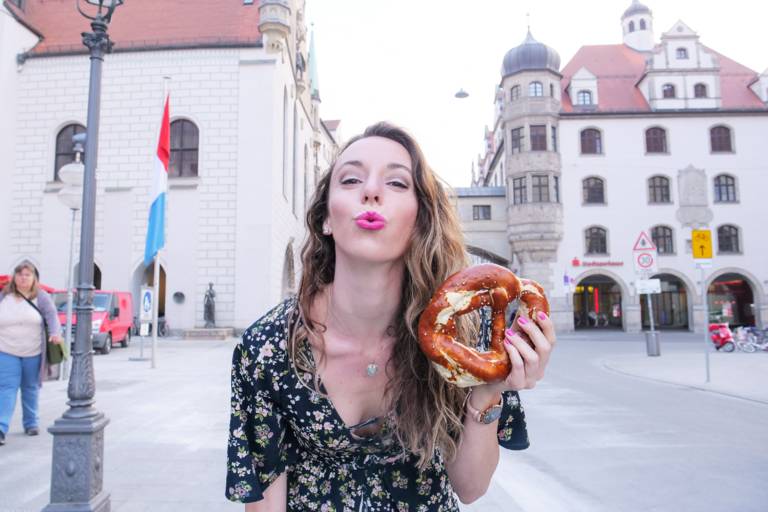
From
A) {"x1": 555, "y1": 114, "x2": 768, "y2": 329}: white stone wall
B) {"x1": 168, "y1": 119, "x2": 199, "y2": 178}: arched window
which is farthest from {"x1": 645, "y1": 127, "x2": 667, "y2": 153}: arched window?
{"x1": 168, "y1": 119, "x2": 199, "y2": 178}: arched window

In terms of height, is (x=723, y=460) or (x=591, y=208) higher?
(x=591, y=208)

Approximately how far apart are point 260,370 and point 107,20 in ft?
13.3

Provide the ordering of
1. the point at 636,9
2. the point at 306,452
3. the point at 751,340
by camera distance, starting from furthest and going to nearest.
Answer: the point at 636,9 < the point at 751,340 < the point at 306,452

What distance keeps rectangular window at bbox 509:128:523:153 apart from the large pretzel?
3129 centimetres

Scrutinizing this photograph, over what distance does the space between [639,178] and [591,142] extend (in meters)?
3.57

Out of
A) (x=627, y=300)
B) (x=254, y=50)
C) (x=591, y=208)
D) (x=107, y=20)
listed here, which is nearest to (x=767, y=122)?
(x=591, y=208)

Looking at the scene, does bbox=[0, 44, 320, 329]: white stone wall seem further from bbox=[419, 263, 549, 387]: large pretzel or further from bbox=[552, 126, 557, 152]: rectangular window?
bbox=[419, 263, 549, 387]: large pretzel

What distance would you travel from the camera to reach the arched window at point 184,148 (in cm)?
2264

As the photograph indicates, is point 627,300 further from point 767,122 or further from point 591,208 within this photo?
point 767,122

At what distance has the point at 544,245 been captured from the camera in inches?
1167

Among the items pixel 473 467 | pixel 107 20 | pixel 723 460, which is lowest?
pixel 723 460

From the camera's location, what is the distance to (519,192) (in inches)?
1219

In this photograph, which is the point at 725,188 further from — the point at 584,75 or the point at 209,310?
the point at 209,310

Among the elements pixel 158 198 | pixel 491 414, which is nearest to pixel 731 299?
pixel 158 198
